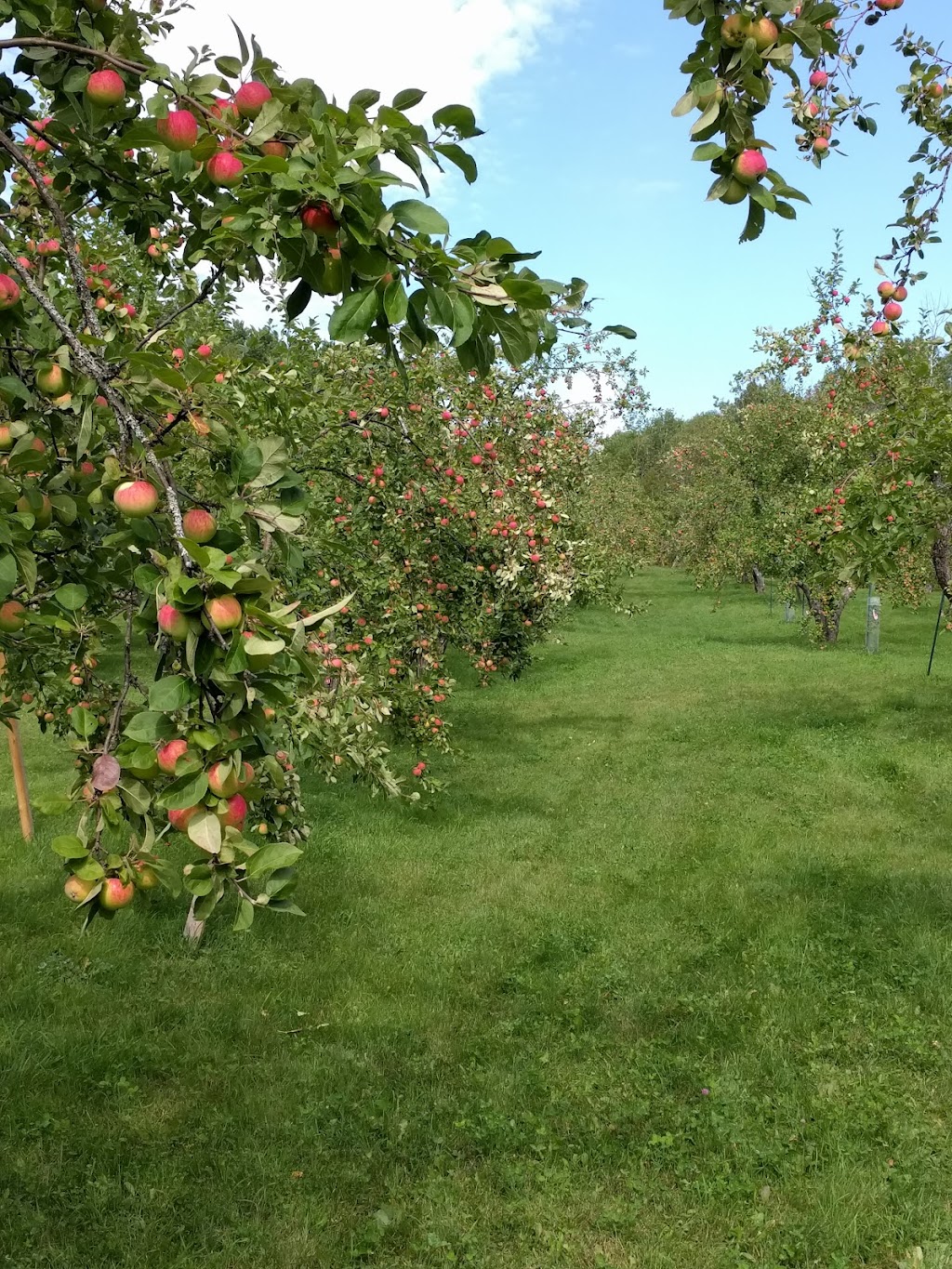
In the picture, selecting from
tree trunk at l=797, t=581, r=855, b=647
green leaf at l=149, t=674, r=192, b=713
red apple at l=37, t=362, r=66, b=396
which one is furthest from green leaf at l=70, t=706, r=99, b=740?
tree trunk at l=797, t=581, r=855, b=647

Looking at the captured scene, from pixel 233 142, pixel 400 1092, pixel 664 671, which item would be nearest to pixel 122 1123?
pixel 400 1092

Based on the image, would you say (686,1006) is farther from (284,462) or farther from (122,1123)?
(284,462)

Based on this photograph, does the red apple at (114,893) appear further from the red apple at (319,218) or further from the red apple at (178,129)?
the red apple at (178,129)

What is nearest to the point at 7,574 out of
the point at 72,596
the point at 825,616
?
the point at 72,596

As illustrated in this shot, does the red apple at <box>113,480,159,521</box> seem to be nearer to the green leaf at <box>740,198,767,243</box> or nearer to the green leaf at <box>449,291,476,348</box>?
the green leaf at <box>449,291,476,348</box>

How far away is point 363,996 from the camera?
20.5ft

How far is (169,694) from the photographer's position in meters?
1.51

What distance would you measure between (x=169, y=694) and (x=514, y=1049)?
190 inches

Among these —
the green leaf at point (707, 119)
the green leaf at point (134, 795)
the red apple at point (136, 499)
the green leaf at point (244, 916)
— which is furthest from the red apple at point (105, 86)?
the green leaf at point (244, 916)

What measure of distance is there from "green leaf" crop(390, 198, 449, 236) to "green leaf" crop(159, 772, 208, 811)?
40.5 inches

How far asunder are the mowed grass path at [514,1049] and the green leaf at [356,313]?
357 centimetres

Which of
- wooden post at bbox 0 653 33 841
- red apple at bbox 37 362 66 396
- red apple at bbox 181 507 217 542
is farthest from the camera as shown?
wooden post at bbox 0 653 33 841

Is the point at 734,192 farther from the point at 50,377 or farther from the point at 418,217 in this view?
the point at 50,377

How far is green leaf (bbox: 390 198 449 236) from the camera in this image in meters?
1.60
